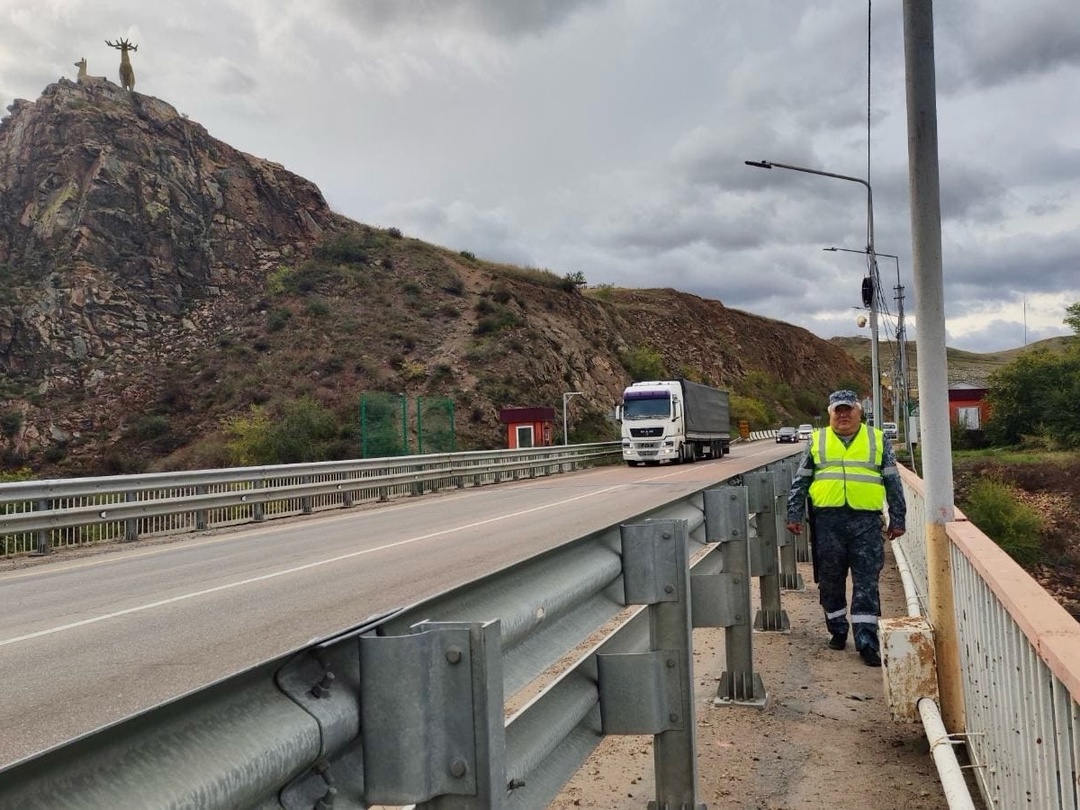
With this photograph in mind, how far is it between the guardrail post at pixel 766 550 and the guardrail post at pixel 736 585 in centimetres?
108

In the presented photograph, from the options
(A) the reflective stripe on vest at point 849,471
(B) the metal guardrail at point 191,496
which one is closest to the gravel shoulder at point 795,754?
(A) the reflective stripe on vest at point 849,471

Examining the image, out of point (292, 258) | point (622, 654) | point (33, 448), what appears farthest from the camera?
point (292, 258)

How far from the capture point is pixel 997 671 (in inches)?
151

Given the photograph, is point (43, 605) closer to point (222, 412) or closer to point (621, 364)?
point (222, 412)

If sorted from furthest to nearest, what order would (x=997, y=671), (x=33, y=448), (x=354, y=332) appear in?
(x=354, y=332), (x=33, y=448), (x=997, y=671)

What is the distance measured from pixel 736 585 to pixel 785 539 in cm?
438

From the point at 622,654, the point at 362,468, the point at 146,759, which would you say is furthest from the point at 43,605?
the point at 362,468

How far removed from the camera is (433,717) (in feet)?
6.36

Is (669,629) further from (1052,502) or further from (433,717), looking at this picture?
(1052,502)

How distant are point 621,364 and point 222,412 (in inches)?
1158

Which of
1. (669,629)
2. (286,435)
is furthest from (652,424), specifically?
(669,629)

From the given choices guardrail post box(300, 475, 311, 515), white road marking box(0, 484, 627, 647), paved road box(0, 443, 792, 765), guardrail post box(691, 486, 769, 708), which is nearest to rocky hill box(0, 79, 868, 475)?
guardrail post box(300, 475, 311, 515)

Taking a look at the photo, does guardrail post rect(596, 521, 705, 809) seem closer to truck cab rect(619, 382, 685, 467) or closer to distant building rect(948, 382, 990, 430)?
truck cab rect(619, 382, 685, 467)

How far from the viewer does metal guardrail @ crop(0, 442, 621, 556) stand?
46.8ft
